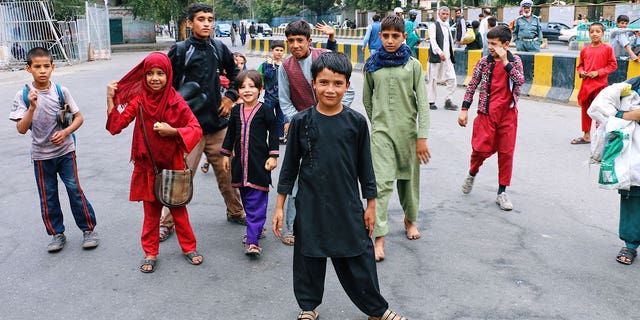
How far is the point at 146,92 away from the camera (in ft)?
13.4

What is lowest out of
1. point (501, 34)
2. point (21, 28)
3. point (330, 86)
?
point (330, 86)

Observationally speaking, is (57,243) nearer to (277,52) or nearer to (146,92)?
(146,92)

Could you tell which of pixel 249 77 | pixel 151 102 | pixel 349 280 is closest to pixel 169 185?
pixel 151 102

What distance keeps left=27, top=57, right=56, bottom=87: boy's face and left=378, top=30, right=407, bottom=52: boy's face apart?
8.17ft

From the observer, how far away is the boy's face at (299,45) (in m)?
4.50

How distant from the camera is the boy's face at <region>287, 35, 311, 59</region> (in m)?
4.50

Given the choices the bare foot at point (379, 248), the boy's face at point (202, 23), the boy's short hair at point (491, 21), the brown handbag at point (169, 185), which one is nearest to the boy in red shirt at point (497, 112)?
the bare foot at point (379, 248)

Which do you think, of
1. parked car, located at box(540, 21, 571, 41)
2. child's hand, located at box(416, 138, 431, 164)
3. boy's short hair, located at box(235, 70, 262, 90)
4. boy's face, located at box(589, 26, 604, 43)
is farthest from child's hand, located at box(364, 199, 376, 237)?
parked car, located at box(540, 21, 571, 41)

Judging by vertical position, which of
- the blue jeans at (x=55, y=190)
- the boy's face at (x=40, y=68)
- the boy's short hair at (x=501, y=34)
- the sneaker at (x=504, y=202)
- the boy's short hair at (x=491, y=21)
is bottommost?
the sneaker at (x=504, y=202)

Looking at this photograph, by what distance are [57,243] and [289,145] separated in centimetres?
243

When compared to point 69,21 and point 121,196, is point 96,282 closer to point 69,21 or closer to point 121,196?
point 121,196

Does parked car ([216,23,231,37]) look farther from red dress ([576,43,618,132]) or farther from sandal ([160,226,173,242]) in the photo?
sandal ([160,226,173,242])

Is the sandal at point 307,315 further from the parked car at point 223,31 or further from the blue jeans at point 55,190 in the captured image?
the parked car at point 223,31

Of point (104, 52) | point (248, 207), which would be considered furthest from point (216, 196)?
point (104, 52)
